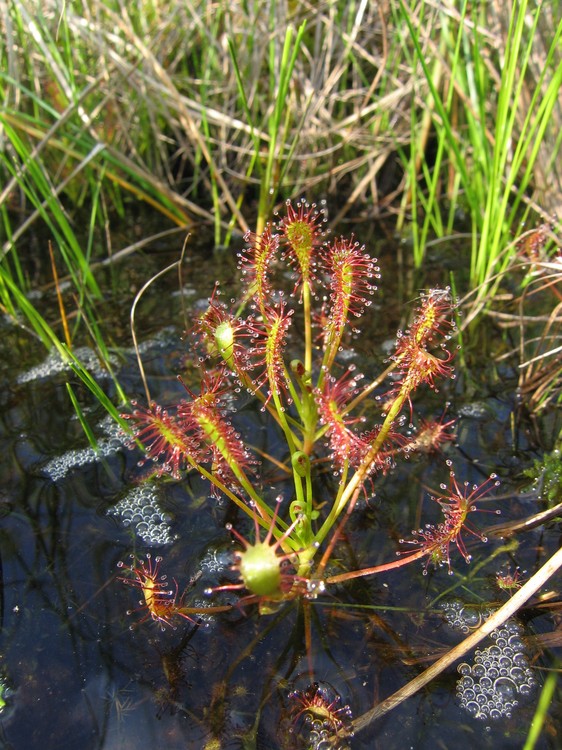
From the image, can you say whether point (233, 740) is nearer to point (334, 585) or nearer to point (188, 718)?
point (188, 718)

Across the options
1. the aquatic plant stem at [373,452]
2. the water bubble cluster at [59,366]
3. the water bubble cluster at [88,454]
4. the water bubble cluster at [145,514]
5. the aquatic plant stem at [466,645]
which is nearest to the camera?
the aquatic plant stem at [466,645]

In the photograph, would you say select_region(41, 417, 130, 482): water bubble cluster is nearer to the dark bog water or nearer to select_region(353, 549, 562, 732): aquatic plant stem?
the dark bog water

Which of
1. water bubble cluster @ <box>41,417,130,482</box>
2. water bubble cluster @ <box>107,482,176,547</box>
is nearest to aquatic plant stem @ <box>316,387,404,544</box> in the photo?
water bubble cluster @ <box>107,482,176,547</box>

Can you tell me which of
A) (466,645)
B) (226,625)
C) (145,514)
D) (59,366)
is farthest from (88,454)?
(466,645)

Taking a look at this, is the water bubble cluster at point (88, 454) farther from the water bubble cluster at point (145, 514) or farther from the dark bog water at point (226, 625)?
the water bubble cluster at point (145, 514)

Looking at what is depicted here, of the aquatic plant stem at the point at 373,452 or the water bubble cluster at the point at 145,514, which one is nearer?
the aquatic plant stem at the point at 373,452

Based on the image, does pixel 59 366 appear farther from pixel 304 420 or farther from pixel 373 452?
pixel 373 452

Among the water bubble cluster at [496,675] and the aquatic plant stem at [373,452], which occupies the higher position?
the aquatic plant stem at [373,452]

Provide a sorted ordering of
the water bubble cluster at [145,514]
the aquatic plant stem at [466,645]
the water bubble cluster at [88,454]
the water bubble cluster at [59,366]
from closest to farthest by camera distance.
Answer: the aquatic plant stem at [466,645], the water bubble cluster at [145,514], the water bubble cluster at [88,454], the water bubble cluster at [59,366]

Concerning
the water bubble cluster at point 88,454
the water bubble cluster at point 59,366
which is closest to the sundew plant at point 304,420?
the water bubble cluster at point 88,454
